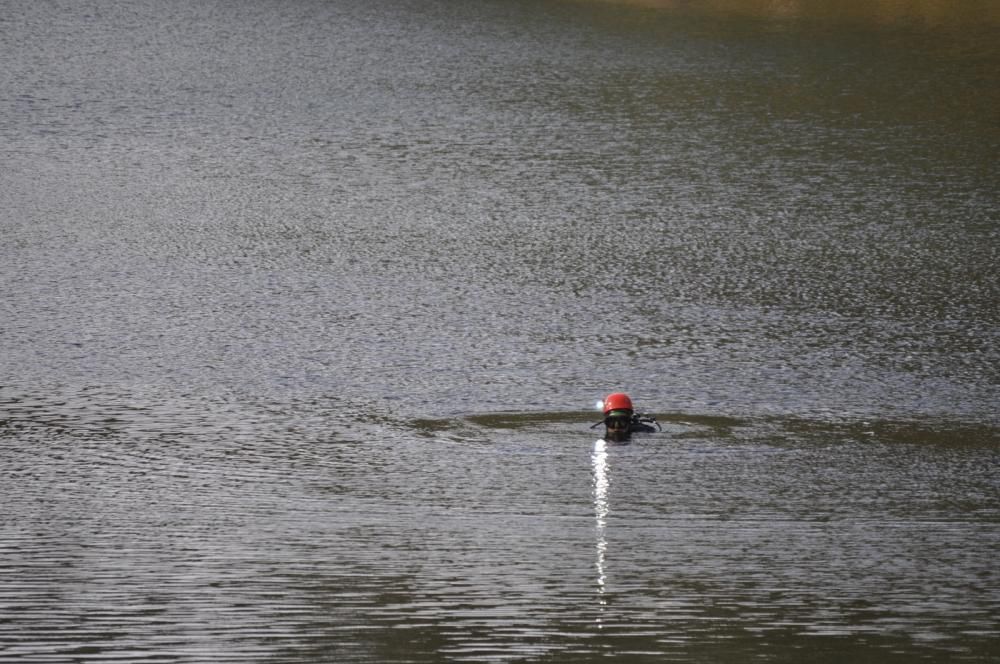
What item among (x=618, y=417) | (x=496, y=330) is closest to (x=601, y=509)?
(x=618, y=417)

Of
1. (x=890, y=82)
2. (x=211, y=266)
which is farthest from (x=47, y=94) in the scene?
(x=890, y=82)

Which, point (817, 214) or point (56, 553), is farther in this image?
point (817, 214)

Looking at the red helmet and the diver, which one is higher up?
the red helmet

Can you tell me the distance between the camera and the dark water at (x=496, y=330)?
16.1 ft

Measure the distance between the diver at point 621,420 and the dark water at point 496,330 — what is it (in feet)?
0.44

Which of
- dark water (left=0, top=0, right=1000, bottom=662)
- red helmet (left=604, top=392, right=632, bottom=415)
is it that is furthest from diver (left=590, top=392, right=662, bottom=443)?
dark water (left=0, top=0, right=1000, bottom=662)

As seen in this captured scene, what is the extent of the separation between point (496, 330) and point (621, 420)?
7.29 ft

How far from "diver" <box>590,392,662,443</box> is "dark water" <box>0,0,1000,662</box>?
133mm

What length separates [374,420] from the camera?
274 inches

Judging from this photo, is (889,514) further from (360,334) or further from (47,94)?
(47,94)

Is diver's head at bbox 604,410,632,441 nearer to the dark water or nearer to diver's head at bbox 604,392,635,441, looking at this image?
diver's head at bbox 604,392,635,441

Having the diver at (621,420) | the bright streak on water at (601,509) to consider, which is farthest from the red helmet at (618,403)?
the bright streak on water at (601,509)

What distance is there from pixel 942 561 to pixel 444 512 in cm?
172

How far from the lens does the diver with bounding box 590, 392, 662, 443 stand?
648 cm
